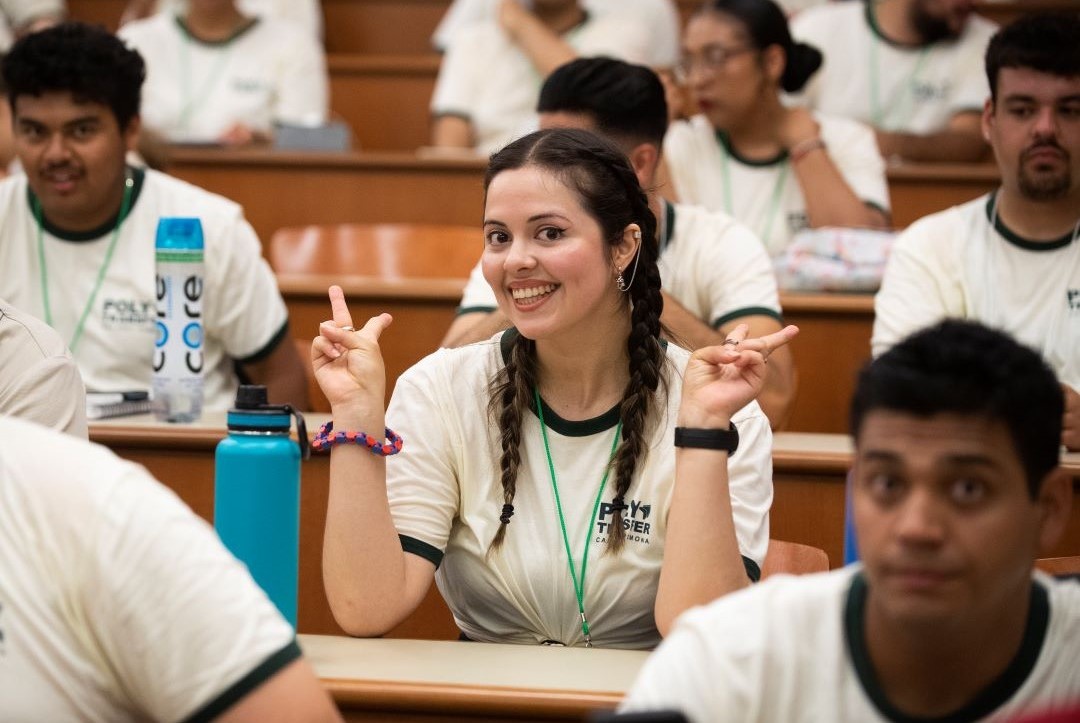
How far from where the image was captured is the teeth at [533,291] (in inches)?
78.3

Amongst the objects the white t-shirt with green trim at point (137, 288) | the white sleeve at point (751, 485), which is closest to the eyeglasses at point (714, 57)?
the white t-shirt with green trim at point (137, 288)

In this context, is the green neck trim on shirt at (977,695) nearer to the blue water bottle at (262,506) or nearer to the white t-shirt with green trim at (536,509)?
the white t-shirt with green trim at (536,509)

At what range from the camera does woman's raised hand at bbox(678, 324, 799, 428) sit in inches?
68.9

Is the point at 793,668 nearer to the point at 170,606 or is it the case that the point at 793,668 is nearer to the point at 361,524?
the point at 170,606

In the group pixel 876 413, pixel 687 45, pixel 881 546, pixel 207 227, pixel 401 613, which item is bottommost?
pixel 401 613

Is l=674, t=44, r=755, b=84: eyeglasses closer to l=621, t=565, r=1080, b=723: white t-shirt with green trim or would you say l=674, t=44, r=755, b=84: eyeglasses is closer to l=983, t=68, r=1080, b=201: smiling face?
l=983, t=68, r=1080, b=201: smiling face

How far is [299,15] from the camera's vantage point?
5.14 m

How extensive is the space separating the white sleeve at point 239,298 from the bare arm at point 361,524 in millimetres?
1272

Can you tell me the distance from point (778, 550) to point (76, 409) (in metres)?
0.96

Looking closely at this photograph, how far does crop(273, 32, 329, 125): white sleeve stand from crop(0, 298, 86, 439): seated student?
112 inches

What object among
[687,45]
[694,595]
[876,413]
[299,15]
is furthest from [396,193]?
[876,413]

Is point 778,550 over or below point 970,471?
below

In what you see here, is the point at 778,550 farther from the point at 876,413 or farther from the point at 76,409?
the point at 76,409

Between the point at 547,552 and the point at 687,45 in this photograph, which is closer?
the point at 547,552
